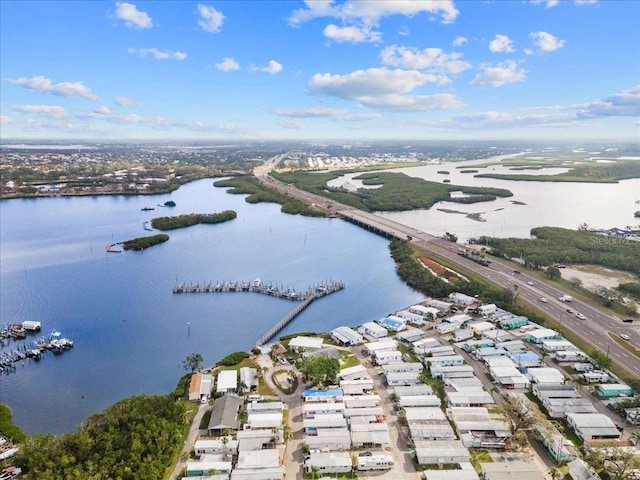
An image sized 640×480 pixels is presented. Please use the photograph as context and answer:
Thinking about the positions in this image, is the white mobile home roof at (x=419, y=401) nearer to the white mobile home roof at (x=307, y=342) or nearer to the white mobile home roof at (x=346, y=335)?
the white mobile home roof at (x=346, y=335)

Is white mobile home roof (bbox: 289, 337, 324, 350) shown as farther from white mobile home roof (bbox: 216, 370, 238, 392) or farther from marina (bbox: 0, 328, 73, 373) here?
marina (bbox: 0, 328, 73, 373)

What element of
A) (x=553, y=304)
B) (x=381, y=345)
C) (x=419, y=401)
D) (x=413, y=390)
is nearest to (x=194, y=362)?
(x=381, y=345)

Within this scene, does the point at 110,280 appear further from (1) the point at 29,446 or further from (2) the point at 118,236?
(1) the point at 29,446

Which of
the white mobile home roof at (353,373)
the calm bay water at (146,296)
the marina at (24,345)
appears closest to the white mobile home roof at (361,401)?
the white mobile home roof at (353,373)

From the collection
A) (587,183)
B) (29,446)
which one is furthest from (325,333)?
(587,183)

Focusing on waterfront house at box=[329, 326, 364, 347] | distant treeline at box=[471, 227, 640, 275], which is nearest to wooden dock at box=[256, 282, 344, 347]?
waterfront house at box=[329, 326, 364, 347]

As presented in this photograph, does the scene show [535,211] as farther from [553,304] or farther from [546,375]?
[546,375]
